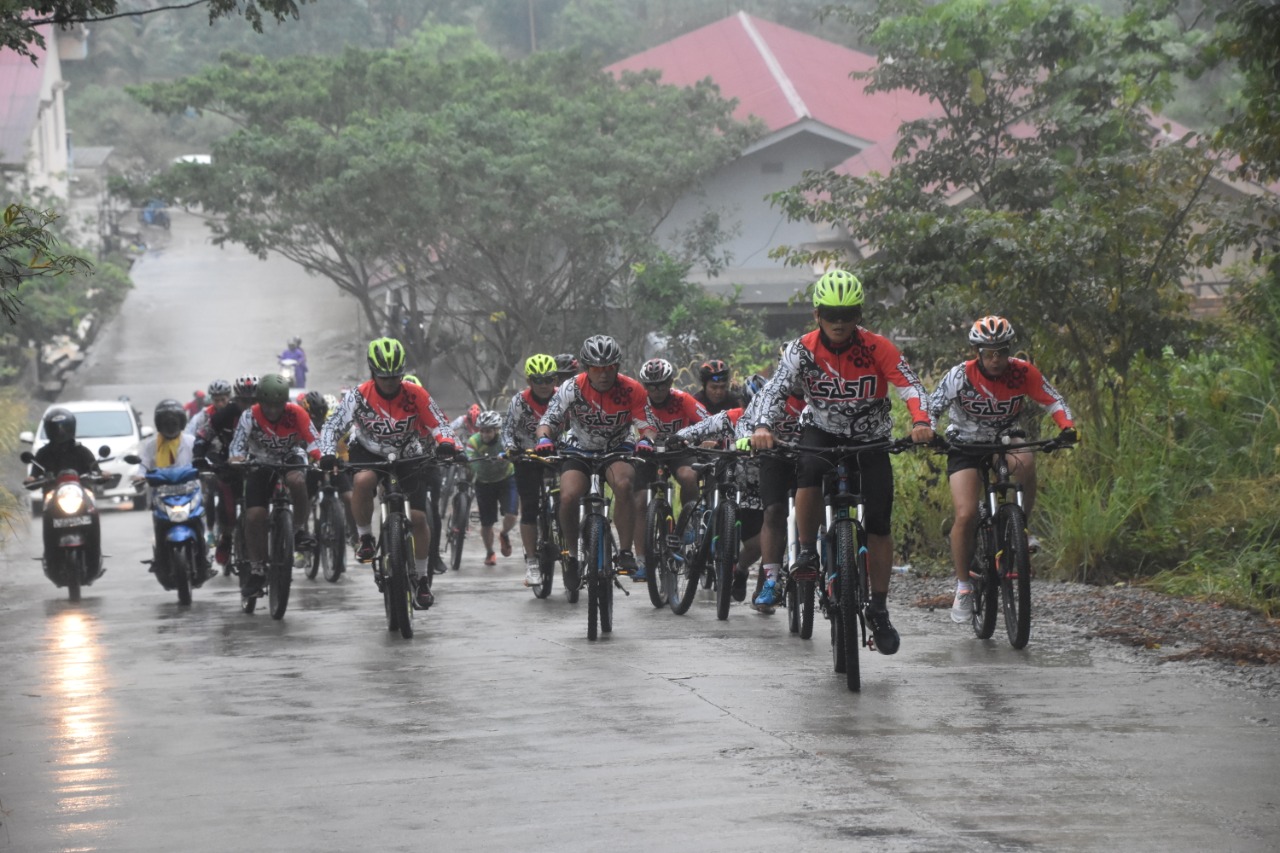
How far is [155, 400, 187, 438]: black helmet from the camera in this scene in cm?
1661

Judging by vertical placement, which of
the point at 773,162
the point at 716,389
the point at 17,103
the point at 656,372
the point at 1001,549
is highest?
the point at 17,103

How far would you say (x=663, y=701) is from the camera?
29.0 ft

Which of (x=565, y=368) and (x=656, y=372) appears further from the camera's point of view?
(x=565, y=368)

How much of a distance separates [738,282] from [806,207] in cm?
1669

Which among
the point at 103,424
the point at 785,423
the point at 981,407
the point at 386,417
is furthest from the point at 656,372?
the point at 103,424

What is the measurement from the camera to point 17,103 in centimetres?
5862

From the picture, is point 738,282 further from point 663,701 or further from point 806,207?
point 663,701

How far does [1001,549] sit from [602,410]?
333 centimetres

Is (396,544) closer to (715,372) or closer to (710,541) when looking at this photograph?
(710,541)

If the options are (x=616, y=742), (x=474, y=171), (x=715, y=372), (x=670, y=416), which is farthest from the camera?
(x=474, y=171)

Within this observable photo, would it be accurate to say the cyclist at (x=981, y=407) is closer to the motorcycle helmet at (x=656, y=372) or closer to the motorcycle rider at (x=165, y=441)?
the motorcycle helmet at (x=656, y=372)

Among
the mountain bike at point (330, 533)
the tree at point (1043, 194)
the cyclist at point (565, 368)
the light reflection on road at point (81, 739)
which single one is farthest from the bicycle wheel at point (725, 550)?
the mountain bike at point (330, 533)

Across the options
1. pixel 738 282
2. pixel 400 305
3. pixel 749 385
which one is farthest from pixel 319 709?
pixel 400 305

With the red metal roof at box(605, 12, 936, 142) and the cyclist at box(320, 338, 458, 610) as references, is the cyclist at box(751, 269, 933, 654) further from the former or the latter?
the red metal roof at box(605, 12, 936, 142)
